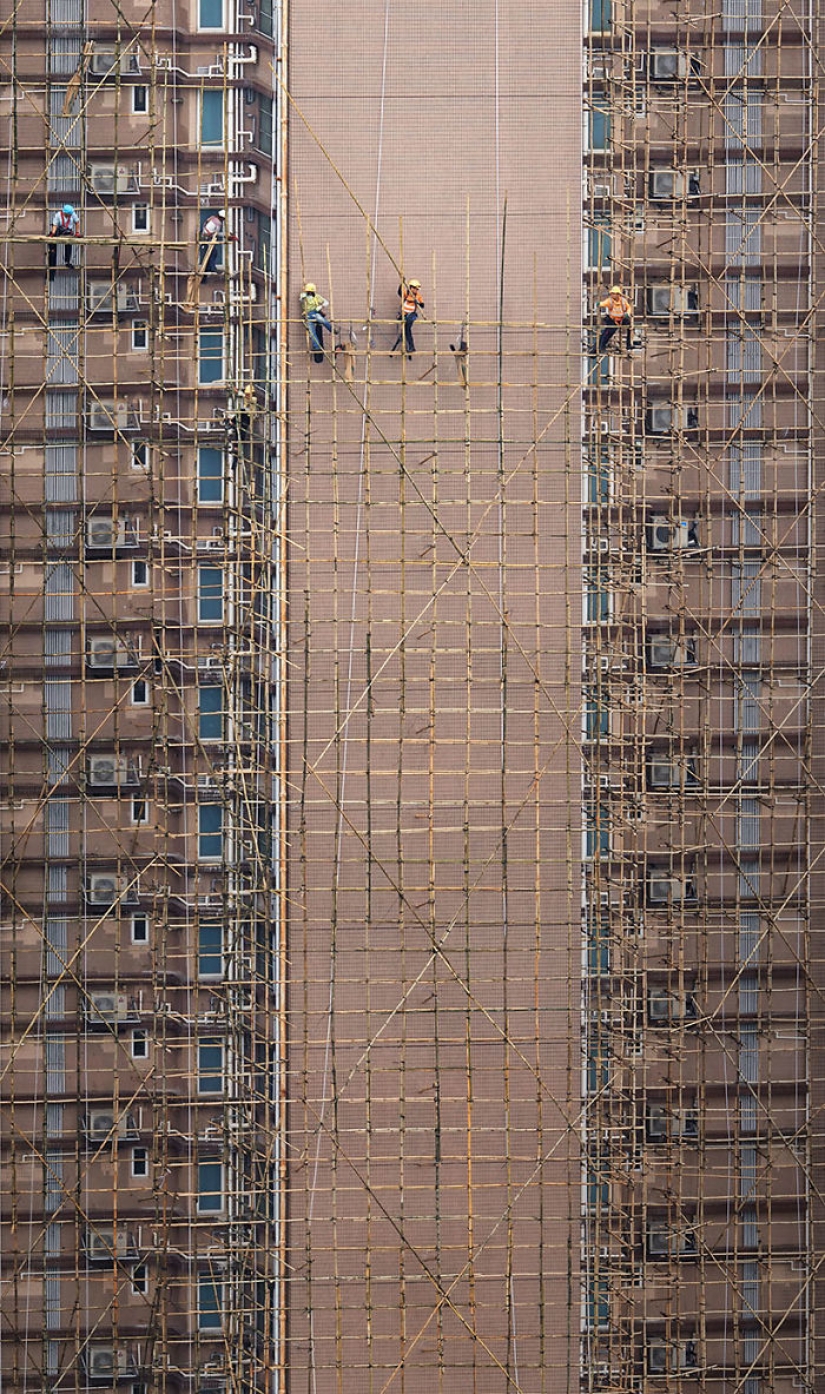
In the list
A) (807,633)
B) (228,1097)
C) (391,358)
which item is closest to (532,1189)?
(228,1097)

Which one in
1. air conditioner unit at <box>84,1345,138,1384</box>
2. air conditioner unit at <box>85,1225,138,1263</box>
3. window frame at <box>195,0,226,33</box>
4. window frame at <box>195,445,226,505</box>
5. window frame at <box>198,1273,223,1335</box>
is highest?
window frame at <box>195,0,226,33</box>

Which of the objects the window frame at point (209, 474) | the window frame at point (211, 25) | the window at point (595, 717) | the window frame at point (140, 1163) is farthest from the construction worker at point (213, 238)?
the window frame at point (140, 1163)

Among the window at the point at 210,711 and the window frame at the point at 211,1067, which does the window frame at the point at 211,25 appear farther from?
the window frame at the point at 211,1067

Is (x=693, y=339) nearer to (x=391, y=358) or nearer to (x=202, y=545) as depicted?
(x=391, y=358)

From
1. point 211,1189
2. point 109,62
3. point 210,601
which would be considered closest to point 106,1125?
point 211,1189

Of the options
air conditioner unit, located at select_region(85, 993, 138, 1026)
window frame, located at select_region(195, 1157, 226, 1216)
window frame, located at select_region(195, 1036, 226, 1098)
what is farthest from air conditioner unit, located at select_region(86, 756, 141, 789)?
window frame, located at select_region(195, 1157, 226, 1216)

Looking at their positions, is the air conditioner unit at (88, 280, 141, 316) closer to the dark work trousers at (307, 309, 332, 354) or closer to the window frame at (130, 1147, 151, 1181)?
the dark work trousers at (307, 309, 332, 354)
